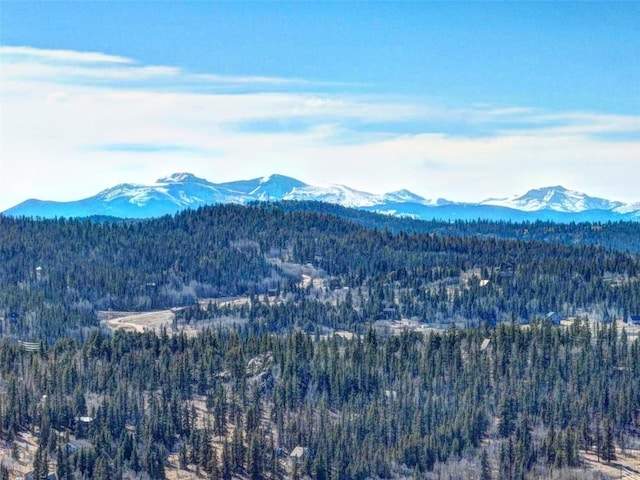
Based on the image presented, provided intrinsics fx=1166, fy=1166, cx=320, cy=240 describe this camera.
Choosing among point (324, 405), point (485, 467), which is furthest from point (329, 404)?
point (485, 467)

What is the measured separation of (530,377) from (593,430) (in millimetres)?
18672

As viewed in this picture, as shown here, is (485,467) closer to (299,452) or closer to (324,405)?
(299,452)

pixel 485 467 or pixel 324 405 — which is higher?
pixel 324 405

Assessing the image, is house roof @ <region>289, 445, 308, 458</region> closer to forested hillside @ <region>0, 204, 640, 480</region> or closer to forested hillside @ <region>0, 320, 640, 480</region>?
Answer: forested hillside @ <region>0, 204, 640, 480</region>

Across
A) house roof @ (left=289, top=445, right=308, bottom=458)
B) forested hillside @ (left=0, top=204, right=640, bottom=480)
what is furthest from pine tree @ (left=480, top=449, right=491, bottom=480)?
house roof @ (left=289, top=445, right=308, bottom=458)

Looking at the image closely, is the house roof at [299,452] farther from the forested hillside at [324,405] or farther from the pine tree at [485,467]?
the pine tree at [485,467]

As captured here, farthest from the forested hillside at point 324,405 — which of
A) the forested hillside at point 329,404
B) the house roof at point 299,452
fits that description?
the forested hillside at point 329,404

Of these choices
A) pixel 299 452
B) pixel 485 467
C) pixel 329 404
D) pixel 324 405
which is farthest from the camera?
pixel 329 404

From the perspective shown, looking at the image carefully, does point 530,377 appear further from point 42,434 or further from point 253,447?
point 42,434

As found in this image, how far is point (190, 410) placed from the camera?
155 m

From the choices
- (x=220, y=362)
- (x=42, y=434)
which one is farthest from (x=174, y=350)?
(x=42, y=434)

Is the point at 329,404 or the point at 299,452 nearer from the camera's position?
the point at 299,452

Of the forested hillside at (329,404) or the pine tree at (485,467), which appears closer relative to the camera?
the pine tree at (485,467)

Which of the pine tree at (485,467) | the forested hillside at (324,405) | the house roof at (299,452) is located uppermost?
the forested hillside at (324,405)
